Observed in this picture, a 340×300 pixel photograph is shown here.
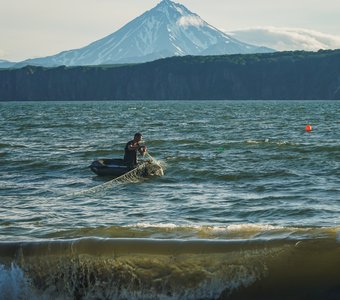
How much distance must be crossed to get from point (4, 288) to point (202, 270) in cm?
285

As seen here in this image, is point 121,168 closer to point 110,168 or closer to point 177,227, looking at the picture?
point 110,168

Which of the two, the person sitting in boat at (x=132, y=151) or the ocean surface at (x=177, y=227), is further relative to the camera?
the person sitting in boat at (x=132, y=151)

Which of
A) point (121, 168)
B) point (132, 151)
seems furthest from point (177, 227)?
point (121, 168)

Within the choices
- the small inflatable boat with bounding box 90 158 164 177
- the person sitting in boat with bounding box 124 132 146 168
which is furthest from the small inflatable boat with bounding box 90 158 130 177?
the person sitting in boat with bounding box 124 132 146 168

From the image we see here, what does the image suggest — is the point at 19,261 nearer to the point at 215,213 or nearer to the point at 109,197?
the point at 215,213

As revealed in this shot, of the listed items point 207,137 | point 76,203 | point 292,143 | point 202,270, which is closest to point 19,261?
point 202,270

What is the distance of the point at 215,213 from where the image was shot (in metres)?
17.2

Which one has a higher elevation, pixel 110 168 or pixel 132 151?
pixel 132 151

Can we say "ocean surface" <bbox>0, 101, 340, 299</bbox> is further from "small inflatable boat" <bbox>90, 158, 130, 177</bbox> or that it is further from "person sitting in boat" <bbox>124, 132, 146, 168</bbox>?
"person sitting in boat" <bbox>124, 132, 146, 168</bbox>

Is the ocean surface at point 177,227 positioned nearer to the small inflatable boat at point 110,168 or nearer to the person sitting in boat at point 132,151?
the small inflatable boat at point 110,168

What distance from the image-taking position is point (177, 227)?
13.3 meters

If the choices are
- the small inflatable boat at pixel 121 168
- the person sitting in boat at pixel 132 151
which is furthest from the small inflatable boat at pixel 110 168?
the person sitting in boat at pixel 132 151

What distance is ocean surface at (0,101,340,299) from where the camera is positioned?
10086mm

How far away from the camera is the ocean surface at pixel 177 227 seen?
33.1 ft
